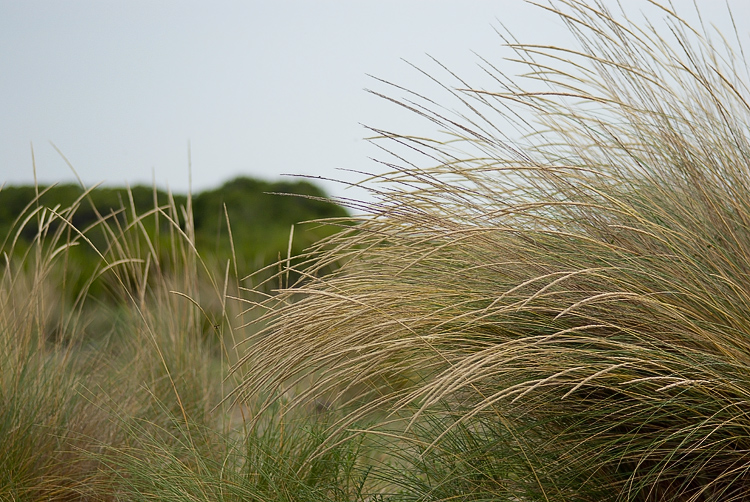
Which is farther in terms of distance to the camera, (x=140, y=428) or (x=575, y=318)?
(x=140, y=428)

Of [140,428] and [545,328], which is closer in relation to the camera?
[545,328]

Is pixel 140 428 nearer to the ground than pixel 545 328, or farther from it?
Answer: nearer to the ground

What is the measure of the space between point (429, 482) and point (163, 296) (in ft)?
6.21

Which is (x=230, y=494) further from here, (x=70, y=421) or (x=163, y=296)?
(x=163, y=296)

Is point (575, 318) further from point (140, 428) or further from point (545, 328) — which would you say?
point (140, 428)

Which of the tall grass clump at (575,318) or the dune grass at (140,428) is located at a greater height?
the tall grass clump at (575,318)

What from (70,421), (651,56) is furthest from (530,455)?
(70,421)

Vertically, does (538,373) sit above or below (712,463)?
above

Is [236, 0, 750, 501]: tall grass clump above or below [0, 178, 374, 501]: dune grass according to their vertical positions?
above

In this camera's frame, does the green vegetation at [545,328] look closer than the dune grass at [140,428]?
Yes

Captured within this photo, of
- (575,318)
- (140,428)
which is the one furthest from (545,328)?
(140,428)

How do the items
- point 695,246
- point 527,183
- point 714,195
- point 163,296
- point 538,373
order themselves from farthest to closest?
point 163,296 < point 527,183 < point 714,195 < point 695,246 < point 538,373

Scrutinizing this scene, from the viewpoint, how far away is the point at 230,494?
66.8 inches

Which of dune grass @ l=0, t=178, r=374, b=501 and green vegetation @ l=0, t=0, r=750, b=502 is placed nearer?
green vegetation @ l=0, t=0, r=750, b=502
